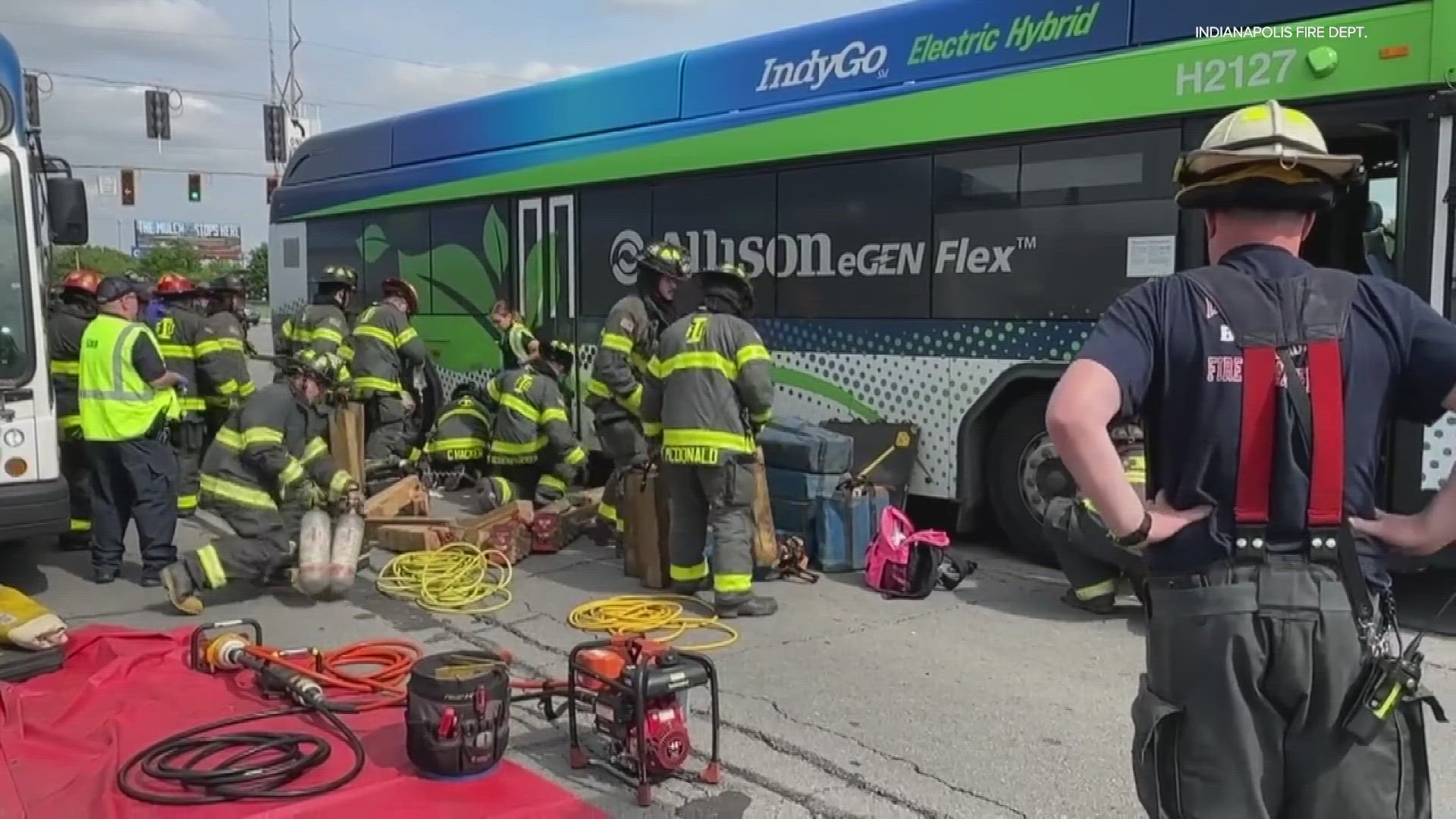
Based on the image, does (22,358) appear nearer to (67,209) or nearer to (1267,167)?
(67,209)

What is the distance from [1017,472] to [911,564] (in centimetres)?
105

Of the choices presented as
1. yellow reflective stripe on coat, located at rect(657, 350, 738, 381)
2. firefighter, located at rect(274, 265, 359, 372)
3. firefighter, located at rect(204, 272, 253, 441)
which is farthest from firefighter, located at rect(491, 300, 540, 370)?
yellow reflective stripe on coat, located at rect(657, 350, 738, 381)

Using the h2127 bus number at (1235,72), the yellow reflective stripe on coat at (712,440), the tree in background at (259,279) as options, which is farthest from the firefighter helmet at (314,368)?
the tree in background at (259,279)

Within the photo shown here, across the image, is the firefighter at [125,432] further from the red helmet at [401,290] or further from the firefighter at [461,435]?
the red helmet at [401,290]

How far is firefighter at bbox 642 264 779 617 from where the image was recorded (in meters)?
6.44

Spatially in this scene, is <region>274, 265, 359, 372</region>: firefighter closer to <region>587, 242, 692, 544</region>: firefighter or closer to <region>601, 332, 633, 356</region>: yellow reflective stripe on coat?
→ <region>587, 242, 692, 544</region>: firefighter

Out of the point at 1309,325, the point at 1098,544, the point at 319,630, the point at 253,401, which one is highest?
the point at 1309,325

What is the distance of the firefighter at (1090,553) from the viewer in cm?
617

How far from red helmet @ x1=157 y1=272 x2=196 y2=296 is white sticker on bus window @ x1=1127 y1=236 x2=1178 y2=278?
25.1 ft

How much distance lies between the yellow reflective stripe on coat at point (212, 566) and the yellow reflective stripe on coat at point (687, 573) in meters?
2.49

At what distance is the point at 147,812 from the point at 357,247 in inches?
403

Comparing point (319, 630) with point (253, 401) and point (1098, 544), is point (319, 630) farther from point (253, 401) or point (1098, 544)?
point (1098, 544)

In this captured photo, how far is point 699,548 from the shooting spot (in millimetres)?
6812

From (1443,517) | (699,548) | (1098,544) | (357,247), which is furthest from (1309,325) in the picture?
(357,247)
